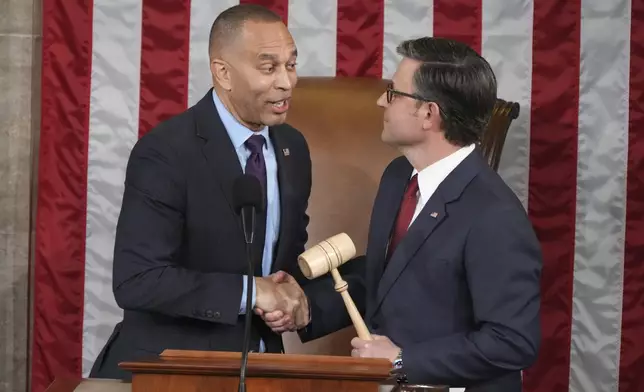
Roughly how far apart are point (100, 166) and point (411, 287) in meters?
1.86

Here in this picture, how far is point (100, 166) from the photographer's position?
A: 421cm

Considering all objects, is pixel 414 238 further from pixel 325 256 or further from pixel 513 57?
pixel 513 57

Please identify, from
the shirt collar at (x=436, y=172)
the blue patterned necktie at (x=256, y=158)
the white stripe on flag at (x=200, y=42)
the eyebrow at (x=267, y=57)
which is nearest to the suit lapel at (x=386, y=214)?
the shirt collar at (x=436, y=172)

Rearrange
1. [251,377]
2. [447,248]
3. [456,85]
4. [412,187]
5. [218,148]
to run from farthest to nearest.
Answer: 1. [218,148]
2. [412,187]
3. [456,85]
4. [447,248]
5. [251,377]

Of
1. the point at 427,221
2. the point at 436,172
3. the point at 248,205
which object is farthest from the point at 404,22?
the point at 248,205

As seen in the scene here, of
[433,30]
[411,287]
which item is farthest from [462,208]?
[433,30]

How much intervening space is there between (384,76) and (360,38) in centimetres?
17

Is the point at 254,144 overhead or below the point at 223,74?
below

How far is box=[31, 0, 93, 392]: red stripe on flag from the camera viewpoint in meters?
4.14

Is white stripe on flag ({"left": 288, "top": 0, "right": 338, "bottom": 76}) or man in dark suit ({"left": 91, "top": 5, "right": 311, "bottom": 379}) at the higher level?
white stripe on flag ({"left": 288, "top": 0, "right": 338, "bottom": 76})

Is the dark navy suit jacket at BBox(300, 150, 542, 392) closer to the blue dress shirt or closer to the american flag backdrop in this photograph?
the blue dress shirt

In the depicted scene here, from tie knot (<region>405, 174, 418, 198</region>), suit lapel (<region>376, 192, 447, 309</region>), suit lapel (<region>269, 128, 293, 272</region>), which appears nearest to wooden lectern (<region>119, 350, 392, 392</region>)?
suit lapel (<region>376, 192, 447, 309</region>)

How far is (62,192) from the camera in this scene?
13.8ft

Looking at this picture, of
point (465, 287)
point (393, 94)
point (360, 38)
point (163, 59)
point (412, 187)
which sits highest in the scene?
point (360, 38)
